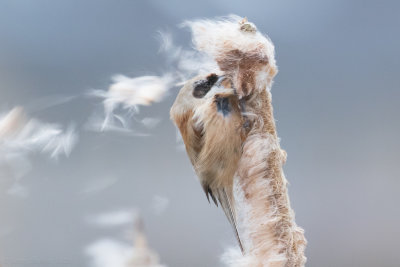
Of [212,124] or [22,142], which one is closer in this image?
[212,124]

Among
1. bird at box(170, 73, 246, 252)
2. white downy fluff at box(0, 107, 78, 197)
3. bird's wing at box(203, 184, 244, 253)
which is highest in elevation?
white downy fluff at box(0, 107, 78, 197)

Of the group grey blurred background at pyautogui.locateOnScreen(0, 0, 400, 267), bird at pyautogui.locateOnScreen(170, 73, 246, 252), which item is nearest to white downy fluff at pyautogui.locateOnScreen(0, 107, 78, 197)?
grey blurred background at pyautogui.locateOnScreen(0, 0, 400, 267)

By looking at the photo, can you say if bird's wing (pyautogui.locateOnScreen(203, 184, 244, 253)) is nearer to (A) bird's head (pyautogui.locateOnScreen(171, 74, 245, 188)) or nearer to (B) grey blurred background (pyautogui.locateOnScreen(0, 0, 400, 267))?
(A) bird's head (pyautogui.locateOnScreen(171, 74, 245, 188))

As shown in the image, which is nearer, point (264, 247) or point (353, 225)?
point (264, 247)

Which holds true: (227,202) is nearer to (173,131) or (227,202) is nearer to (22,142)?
(173,131)

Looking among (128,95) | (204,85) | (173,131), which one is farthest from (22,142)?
(204,85)

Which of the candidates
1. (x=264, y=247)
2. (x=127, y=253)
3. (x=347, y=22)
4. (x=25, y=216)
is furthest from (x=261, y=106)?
(x=25, y=216)

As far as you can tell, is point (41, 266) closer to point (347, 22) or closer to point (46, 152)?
point (46, 152)

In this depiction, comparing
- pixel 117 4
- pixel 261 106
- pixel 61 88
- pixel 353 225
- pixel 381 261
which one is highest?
pixel 117 4
